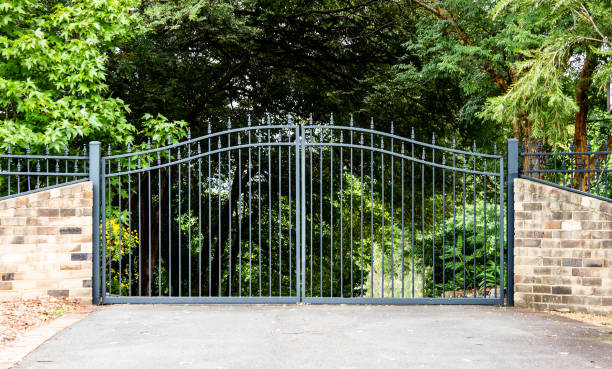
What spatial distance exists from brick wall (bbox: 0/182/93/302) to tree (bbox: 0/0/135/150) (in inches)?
43.2

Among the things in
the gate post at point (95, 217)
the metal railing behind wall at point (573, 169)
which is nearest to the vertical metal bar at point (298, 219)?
the gate post at point (95, 217)

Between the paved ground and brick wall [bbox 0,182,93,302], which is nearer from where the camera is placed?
the paved ground

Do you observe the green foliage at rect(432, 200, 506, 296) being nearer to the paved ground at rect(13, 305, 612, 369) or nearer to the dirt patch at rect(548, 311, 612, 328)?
the dirt patch at rect(548, 311, 612, 328)

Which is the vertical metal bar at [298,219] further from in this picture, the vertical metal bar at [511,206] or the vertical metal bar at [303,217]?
the vertical metal bar at [511,206]

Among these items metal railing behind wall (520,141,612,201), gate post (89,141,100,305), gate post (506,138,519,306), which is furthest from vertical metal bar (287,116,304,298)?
metal railing behind wall (520,141,612,201)

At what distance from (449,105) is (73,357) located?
9609 mm

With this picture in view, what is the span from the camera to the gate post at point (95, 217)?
755cm

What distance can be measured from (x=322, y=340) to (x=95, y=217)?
3.52 meters

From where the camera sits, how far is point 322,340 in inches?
217

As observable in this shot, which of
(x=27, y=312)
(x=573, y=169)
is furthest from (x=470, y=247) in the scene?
(x=27, y=312)

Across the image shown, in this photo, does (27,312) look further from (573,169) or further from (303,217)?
(573,169)

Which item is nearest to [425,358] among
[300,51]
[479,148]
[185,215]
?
[479,148]

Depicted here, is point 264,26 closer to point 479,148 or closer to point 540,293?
point 479,148

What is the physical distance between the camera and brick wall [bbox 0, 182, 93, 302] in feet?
23.9
